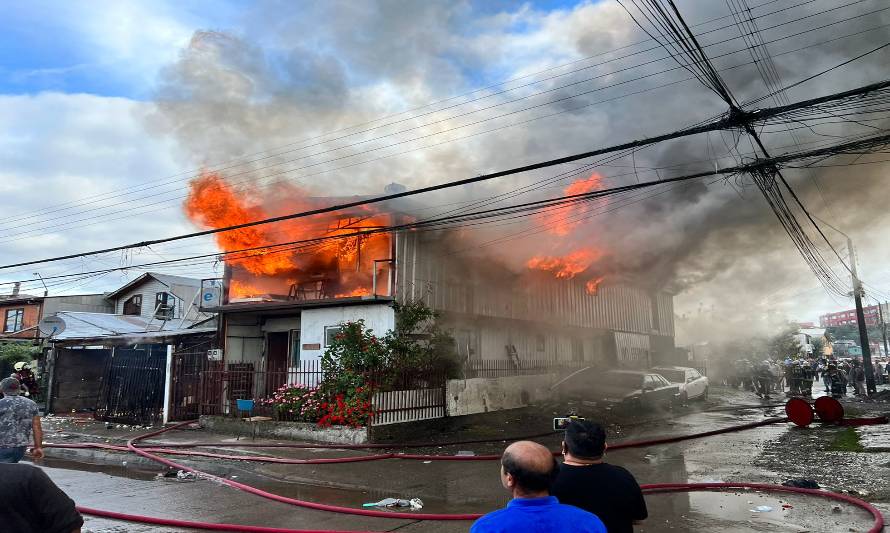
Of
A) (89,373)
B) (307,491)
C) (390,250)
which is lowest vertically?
(307,491)

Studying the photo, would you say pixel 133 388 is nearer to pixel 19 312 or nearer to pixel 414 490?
pixel 414 490

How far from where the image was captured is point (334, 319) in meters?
15.4

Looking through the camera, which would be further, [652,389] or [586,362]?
[586,362]

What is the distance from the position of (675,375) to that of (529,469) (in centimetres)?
1877

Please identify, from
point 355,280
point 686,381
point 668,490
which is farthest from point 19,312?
point 668,490

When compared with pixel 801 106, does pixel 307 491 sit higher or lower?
lower

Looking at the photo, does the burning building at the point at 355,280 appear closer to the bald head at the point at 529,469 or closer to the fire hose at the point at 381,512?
the fire hose at the point at 381,512

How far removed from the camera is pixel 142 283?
3219cm

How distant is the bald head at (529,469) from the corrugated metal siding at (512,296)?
42.0 feet

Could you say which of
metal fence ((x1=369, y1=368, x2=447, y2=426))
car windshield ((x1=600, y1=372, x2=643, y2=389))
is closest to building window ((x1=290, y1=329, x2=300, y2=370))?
metal fence ((x1=369, y1=368, x2=447, y2=426))

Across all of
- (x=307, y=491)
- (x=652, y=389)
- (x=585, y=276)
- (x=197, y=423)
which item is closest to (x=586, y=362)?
(x=585, y=276)

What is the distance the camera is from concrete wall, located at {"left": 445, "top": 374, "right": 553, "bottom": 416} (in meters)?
14.4

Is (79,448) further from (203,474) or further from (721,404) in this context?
(721,404)

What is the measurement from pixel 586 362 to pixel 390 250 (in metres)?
11.8
